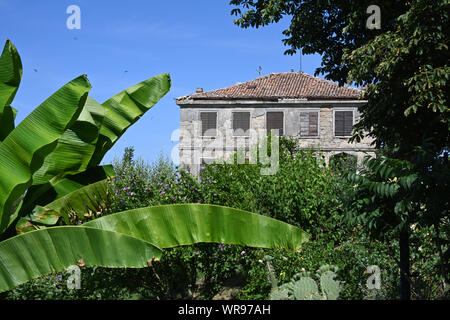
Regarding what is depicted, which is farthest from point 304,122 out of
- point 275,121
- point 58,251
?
point 58,251

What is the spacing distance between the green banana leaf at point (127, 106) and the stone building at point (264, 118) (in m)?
21.6

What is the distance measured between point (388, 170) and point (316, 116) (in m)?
23.4

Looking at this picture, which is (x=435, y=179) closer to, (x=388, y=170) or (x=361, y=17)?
(x=388, y=170)

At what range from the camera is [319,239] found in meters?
10.1

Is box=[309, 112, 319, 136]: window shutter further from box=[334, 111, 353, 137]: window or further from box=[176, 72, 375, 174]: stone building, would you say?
box=[334, 111, 353, 137]: window

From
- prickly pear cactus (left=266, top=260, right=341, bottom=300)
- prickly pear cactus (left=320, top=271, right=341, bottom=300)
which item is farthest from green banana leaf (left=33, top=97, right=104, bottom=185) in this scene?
prickly pear cactus (left=320, top=271, right=341, bottom=300)

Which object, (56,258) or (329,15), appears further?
(329,15)

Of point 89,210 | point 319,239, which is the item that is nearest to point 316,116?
point 319,239

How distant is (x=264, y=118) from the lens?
94.2 feet

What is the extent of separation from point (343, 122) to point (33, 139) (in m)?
25.3

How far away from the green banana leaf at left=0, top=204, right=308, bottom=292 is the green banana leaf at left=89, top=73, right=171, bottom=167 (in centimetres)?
171

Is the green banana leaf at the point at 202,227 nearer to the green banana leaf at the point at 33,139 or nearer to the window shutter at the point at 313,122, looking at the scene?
the green banana leaf at the point at 33,139

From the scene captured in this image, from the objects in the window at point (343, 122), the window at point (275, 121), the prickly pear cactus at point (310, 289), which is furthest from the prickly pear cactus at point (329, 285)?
the window at point (343, 122)

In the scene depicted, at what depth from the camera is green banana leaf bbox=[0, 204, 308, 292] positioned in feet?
15.4
